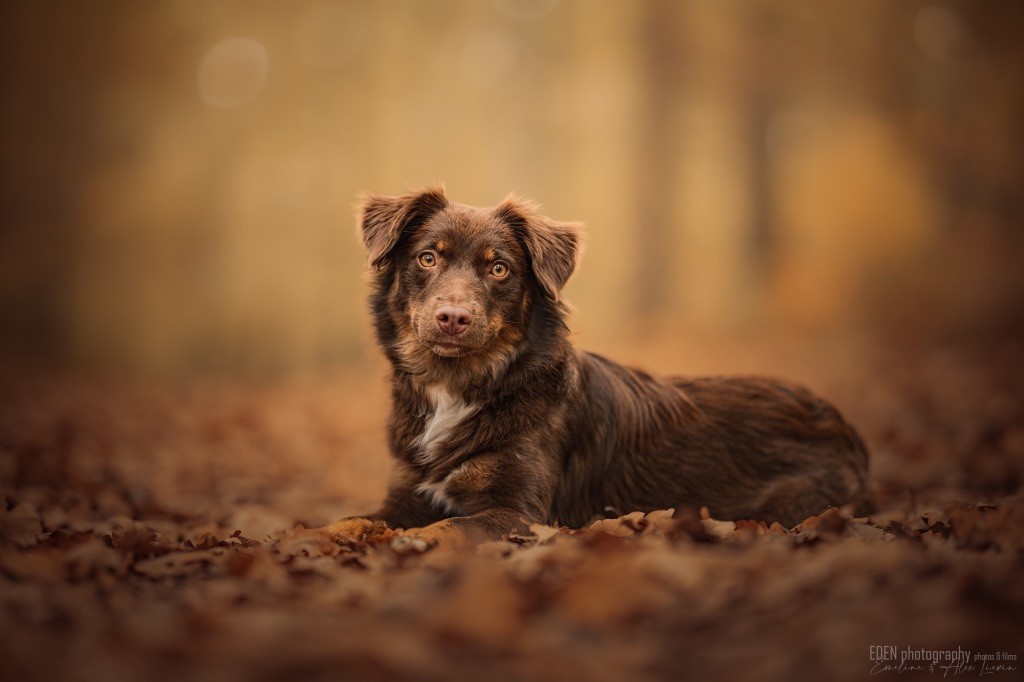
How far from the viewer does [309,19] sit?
61.1 feet

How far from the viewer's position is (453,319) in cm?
405

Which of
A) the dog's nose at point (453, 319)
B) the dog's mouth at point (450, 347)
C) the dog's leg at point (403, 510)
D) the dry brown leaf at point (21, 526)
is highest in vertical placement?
the dog's nose at point (453, 319)

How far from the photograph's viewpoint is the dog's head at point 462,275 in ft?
13.8

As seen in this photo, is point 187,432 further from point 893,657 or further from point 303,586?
point 893,657

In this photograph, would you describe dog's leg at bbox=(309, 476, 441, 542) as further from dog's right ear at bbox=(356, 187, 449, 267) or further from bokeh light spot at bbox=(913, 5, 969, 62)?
bokeh light spot at bbox=(913, 5, 969, 62)

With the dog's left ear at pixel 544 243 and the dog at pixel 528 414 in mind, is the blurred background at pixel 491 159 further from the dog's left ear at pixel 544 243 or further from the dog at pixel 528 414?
the dog's left ear at pixel 544 243

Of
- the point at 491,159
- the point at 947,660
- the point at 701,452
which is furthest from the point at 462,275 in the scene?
the point at 491,159

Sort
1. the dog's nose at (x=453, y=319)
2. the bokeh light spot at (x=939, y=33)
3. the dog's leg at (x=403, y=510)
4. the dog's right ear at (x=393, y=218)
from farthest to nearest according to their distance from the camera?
the bokeh light spot at (x=939, y=33), the dog's right ear at (x=393, y=218), the dog's leg at (x=403, y=510), the dog's nose at (x=453, y=319)

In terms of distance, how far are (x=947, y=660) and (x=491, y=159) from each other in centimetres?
1904

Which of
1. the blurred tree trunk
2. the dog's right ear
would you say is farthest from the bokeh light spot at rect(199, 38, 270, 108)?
the dog's right ear

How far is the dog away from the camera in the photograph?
416 cm

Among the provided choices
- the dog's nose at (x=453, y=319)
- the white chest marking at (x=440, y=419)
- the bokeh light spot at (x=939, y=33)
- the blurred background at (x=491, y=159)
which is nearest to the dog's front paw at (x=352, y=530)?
the white chest marking at (x=440, y=419)

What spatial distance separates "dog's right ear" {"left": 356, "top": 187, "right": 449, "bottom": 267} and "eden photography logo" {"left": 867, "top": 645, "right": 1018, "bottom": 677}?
3.32 meters

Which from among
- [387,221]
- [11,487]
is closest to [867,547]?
[387,221]
